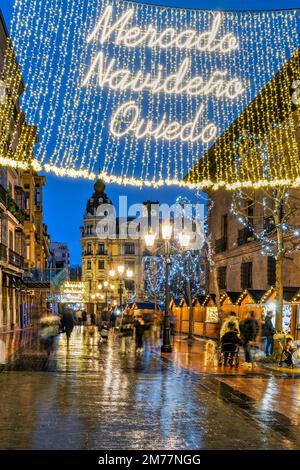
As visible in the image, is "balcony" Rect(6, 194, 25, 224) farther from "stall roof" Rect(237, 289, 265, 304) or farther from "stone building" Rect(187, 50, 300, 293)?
"stall roof" Rect(237, 289, 265, 304)

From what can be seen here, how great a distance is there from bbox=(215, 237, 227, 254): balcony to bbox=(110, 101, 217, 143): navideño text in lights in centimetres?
2188

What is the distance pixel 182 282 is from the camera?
60750 mm

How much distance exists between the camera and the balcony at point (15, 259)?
40075mm

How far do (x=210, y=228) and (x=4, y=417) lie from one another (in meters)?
32.9

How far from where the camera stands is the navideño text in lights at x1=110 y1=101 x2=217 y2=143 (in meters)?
15.0

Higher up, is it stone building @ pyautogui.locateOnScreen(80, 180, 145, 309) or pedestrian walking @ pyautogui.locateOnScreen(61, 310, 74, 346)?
stone building @ pyautogui.locateOnScreen(80, 180, 145, 309)

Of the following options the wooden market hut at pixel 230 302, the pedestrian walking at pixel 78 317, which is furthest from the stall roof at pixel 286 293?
the pedestrian walking at pixel 78 317

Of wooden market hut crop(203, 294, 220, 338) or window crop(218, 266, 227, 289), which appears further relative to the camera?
window crop(218, 266, 227, 289)

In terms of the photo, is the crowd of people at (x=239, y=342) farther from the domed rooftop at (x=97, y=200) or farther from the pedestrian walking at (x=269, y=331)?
the domed rooftop at (x=97, y=200)

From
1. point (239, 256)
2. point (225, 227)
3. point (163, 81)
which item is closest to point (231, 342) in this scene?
point (163, 81)


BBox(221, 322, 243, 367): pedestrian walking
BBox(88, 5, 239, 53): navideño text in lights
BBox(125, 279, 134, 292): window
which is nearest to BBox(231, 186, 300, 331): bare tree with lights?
BBox(221, 322, 243, 367): pedestrian walking

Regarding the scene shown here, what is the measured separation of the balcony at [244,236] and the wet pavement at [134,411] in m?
16.5

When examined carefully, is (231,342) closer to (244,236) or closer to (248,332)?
(248,332)
